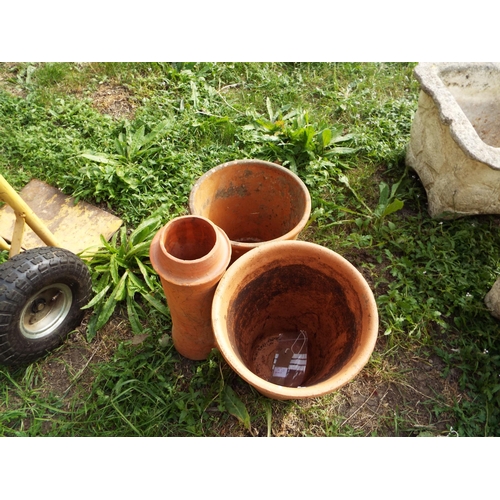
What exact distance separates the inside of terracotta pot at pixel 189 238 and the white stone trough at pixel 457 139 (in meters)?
1.79

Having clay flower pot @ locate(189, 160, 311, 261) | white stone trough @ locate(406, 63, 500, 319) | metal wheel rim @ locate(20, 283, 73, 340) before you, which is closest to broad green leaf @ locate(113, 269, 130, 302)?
metal wheel rim @ locate(20, 283, 73, 340)

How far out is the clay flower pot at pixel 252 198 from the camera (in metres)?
2.49

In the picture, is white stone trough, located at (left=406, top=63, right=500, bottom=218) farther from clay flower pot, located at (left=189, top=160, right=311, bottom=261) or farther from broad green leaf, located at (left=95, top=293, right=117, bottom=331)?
broad green leaf, located at (left=95, top=293, right=117, bottom=331)

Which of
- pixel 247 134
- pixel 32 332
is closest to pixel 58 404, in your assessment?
pixel 32 332

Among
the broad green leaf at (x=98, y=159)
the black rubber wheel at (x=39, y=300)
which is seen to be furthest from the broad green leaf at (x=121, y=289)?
the broad green leaf at (x=98, y=159)

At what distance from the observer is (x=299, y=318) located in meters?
2.56

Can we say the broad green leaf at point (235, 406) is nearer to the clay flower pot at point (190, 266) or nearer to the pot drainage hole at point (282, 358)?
the pot drainage hole at point (282, 358)

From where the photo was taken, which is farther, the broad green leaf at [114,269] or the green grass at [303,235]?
the broad green leaf at [114,269]

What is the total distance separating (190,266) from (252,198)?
1.03m

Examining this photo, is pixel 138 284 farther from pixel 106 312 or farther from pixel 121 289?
pixel 106 312

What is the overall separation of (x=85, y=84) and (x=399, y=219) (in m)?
3.21

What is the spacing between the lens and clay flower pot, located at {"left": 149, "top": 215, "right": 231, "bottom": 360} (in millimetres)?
1895

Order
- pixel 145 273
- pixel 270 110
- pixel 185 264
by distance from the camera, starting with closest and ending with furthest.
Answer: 1. pixel 185 264
2. pixel 145 273
3. pixel 270 110

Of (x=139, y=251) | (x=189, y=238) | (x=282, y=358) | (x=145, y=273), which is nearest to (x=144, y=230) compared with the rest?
(x=139, y=251)
